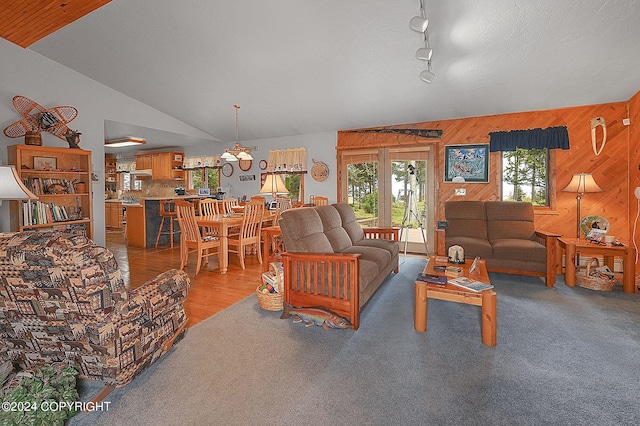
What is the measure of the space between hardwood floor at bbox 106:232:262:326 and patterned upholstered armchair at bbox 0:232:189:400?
1.05 m

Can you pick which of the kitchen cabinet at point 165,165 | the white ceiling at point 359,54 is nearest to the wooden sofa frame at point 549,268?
the white ceiling at point 359,54

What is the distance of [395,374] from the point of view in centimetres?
193

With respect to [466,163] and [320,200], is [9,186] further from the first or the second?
[466,163]

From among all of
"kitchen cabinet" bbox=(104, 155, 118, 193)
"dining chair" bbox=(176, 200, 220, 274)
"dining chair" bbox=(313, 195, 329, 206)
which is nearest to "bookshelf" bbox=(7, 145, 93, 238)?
"dining chair" bbox=(176, 200, 220, 274)

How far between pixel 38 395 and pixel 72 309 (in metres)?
0.37

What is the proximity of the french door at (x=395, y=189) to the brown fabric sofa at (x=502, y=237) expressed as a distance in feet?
2.80

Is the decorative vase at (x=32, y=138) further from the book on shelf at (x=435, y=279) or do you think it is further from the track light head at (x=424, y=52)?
the book on shelf at (x=435, y=279)

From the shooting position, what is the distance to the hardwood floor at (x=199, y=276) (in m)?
3.12

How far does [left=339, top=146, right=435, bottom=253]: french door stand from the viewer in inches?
214

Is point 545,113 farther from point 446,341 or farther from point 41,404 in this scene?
point 41,404

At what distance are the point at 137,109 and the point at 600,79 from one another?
22.5 feet

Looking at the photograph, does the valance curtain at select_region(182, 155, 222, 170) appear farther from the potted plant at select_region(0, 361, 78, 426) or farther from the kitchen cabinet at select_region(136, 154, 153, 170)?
the potted plant at select_region(0, 361, 78, 426)

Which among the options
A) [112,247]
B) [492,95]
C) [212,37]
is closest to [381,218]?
[492,95]

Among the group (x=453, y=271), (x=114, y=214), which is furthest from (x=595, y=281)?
(x=114, y=214)
